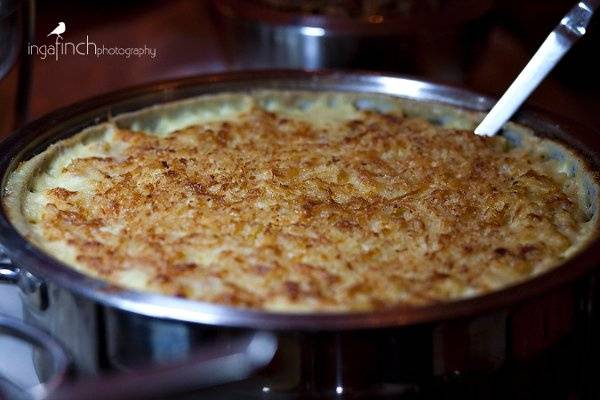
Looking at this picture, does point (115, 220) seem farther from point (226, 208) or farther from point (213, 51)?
point (213, 51)

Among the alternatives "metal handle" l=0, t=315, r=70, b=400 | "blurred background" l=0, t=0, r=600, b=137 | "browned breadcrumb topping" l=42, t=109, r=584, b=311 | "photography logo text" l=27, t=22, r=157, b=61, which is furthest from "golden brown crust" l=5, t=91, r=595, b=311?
"photography logo text" l=27, t=22, r=157, b=61

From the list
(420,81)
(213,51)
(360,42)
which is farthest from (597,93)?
(213,51)

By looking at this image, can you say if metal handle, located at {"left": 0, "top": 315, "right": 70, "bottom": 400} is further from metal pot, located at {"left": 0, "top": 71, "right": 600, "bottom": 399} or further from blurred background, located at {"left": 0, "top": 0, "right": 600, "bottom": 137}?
blurred background, located at {"left": 0, "top": 0, "right": 600, "bottom": 137}

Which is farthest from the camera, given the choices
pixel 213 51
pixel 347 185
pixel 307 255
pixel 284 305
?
pixel 213 51

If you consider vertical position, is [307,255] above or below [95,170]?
below

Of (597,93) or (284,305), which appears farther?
(597,93)

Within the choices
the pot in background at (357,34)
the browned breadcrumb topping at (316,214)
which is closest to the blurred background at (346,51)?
the pot in background at (357,34)
